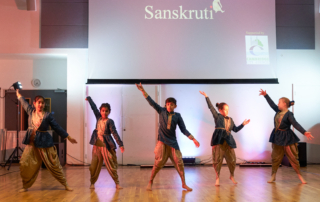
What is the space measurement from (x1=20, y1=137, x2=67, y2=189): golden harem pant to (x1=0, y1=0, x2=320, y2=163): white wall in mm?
3063

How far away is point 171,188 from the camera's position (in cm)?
446

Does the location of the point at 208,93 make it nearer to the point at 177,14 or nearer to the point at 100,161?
the point at 177,14

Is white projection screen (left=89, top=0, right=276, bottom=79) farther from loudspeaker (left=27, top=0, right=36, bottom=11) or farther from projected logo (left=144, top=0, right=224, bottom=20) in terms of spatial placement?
loudspeaker (left=27, top=0, right=36, bottom=11)

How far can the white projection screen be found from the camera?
22.6 ft

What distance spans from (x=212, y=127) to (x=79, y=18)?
4.23m

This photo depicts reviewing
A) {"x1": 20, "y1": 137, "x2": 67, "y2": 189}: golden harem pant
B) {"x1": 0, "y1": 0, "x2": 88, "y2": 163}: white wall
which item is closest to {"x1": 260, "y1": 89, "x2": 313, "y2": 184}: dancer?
{"x1": 20, "y1": 137, "x2": 67, "y2": 189}: golden harem pant

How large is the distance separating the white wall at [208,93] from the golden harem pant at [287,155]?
250 centimetres

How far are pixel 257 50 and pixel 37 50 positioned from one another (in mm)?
5213

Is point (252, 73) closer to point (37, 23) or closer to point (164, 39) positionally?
point (164, 39)

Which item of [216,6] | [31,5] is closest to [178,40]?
[216,6]

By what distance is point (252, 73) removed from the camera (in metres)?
6.93

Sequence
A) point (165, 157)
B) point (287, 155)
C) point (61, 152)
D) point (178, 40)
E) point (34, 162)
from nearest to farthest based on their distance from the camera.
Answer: point (34, 162)
point (165, 157)
point (287, 155)
point (178, 40)
point (61, 152)

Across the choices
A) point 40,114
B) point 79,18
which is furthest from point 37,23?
point 40,114

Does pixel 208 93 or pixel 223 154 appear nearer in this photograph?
pixel 223 154
